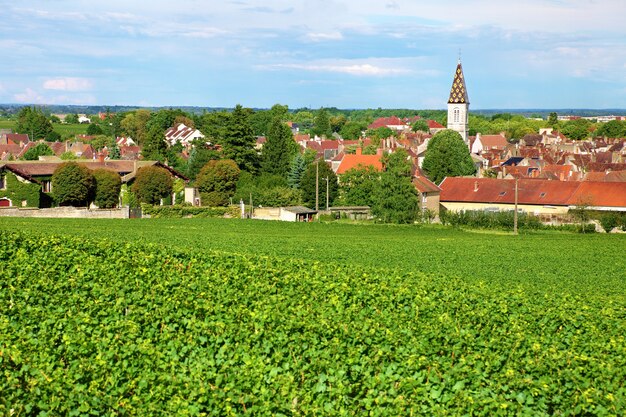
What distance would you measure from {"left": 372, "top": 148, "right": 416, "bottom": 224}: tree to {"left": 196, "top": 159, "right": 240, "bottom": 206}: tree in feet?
55.2

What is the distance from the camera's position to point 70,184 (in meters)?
67.1

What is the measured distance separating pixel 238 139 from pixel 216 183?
10931mm

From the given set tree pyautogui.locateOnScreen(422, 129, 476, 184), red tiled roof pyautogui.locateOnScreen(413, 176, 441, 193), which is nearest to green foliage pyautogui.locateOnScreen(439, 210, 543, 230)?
red tiled roof pyautogui.locateOnScreen(413, 176, 441, 193)

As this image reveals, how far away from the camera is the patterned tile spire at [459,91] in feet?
453

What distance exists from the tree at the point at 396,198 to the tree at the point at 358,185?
1059 centimetres

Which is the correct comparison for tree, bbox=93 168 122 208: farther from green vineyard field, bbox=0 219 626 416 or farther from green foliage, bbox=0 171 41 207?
green vineyard field, bbox=0 219 626 416

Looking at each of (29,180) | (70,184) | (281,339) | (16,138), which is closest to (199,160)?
(70,184)

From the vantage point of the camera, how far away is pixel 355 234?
49750 millimetres

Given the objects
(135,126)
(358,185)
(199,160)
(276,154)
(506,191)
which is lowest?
(506,191)

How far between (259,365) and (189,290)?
21.2ft

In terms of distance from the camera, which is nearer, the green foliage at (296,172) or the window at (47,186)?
the window at (47,186)

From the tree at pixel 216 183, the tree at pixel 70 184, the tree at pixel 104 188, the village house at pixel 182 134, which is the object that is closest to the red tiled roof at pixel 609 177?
the tree at pixel 216 183

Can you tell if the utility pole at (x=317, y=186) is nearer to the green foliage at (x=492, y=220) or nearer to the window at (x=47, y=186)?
the green foliage at (x=492, y=220)

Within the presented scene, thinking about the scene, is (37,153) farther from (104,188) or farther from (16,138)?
(16,138)
